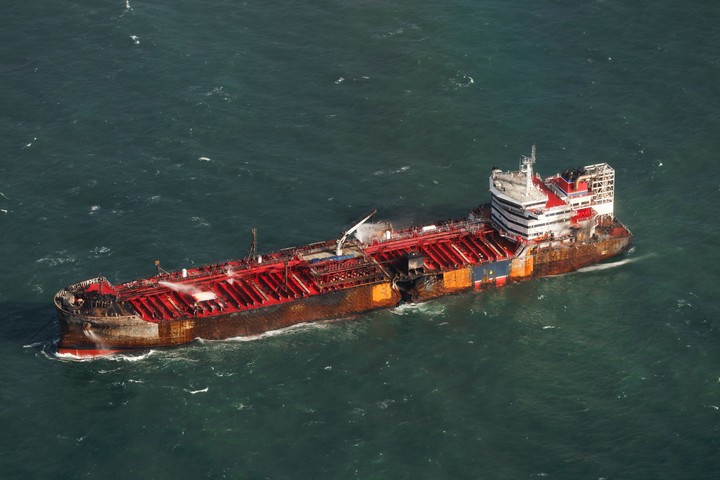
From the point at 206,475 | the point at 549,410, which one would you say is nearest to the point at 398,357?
the point at 549,410

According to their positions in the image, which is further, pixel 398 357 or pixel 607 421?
pixel 398 357

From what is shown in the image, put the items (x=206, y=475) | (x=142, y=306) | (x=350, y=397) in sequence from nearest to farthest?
(x=206, y=475)
(x=350, y=397)
(x=142, y=306)

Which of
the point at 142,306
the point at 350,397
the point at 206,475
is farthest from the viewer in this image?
the point at 142,306

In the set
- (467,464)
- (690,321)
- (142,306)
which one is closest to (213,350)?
(142,306)

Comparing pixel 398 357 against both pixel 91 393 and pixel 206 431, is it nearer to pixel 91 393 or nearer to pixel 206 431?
pixel 206 431

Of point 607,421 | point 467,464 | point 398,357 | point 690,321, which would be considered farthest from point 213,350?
point 690,321

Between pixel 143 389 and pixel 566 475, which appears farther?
pixel 143 389

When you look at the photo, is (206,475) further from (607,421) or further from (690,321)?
(690,321)

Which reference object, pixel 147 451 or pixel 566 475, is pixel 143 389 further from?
pixel 566 475
